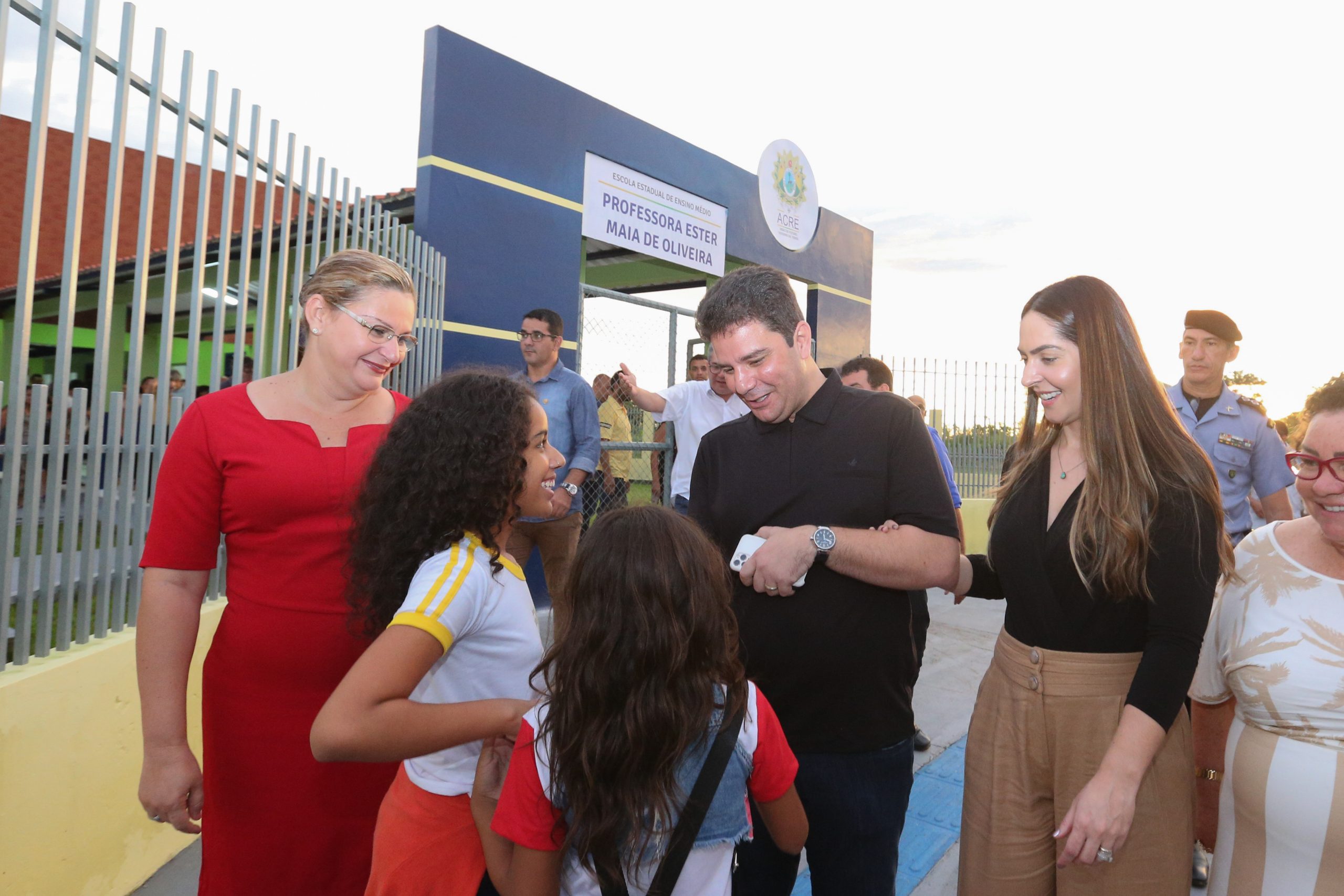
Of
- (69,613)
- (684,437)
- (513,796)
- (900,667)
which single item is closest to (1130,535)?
(900,667)

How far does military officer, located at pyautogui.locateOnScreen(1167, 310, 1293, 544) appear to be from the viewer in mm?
3949

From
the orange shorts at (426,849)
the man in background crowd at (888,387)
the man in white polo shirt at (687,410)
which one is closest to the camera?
the orange shorts at (426,849)

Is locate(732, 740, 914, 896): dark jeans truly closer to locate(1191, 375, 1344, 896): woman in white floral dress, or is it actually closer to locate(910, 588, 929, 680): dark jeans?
locate(1191, 375, 1344, 896): woman in white floral dress

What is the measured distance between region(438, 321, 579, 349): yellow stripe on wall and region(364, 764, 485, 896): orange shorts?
4.93 metres

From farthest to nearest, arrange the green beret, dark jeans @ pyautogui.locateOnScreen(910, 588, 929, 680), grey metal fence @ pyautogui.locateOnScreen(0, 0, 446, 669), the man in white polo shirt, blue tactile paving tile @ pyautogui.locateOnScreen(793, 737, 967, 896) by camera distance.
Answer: the man in white polo shirt, the green beret, dark jeans @ pyautogui.locateOnScreen(910, 588, 929, 680), blue tactile paving tile @ pyautogui.locateOnScreen(793, 737, 967, 896), grey metal fence @ pyautogui.locateOnScreen(0, 0, 446, 669)

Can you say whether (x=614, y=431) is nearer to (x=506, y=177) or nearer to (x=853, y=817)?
(x=506, y=177)

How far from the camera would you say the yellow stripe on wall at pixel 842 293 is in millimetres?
11453

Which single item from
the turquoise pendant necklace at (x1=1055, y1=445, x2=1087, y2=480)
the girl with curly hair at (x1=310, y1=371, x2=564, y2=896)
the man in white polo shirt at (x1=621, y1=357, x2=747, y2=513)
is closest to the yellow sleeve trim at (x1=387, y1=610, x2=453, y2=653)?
the girl with curly hair at (x1=310, y1=371, x2=564, y2=896)

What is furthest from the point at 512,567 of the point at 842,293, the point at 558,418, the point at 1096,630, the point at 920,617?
the point at 842,293

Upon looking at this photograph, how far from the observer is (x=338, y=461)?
1.81 meters

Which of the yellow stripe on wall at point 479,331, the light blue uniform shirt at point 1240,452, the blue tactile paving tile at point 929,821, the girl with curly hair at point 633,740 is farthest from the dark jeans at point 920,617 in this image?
the yellow stripe on wall at point 479,331

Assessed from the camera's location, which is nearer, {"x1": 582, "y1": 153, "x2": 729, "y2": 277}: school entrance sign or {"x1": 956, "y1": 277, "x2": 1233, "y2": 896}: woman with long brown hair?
{"x1": 956, "y1": 277, "x2": 1233, "y2": 896}: woman with long brown hair

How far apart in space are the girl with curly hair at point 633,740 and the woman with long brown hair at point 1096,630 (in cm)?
55

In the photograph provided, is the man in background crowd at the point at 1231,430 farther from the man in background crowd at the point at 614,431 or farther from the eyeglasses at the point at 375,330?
the man in background crowd at the point at 614,431
